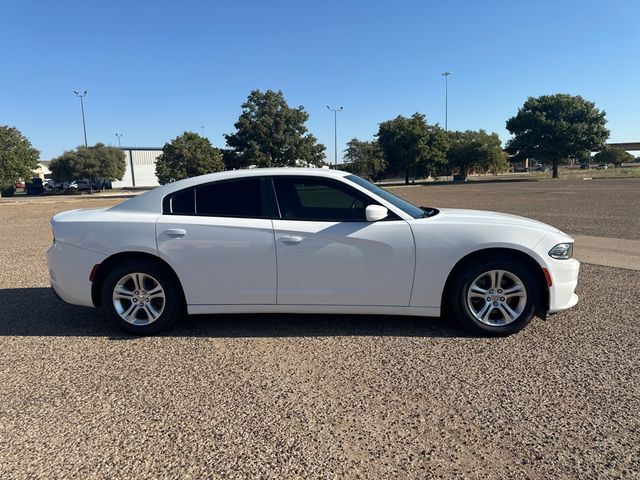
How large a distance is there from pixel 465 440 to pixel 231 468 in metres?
1.32

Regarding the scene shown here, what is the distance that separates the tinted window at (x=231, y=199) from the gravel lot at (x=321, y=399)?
3.78 ft

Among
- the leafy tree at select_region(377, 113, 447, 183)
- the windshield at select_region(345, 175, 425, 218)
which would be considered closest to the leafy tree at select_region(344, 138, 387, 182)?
the leafy tree at select_region(377, 113, 447, 183)

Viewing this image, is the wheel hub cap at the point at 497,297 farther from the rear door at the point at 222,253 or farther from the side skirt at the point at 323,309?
the rear door at the point at 222,253

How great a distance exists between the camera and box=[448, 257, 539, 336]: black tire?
157 inches

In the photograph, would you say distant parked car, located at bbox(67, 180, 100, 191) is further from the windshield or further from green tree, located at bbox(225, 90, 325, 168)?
the windshield

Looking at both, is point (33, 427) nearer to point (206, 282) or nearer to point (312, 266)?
point (206, 282)

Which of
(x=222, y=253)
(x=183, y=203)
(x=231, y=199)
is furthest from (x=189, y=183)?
(x=222, y=253)

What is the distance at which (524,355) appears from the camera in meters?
3.69

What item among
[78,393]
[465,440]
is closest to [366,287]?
[465,440]

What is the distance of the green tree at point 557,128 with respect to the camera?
57.2 m

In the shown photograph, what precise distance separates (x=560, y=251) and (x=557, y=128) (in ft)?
205

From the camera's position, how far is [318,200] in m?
4.45

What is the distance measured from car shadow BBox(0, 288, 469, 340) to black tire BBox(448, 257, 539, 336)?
24 cm

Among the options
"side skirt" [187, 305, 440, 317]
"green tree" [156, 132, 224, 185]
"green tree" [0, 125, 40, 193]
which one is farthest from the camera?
"green tree" [156, 132, 224, 185]
